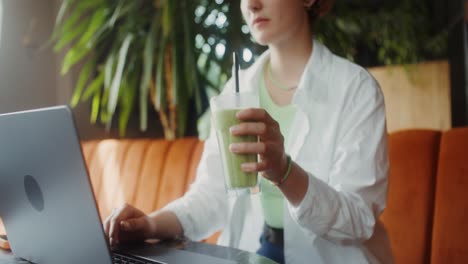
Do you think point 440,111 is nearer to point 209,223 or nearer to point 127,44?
point 127,44

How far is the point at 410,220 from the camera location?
1.48 metres

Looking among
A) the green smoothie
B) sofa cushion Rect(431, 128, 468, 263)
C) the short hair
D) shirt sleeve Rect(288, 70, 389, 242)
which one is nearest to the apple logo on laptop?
the green smoothie

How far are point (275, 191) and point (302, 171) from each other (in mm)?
313

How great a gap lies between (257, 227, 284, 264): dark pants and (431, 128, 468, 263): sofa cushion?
516 mm

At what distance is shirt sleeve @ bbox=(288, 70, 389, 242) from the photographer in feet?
2.99

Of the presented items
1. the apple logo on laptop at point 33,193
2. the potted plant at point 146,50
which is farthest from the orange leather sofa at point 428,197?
the apple logo on laptop at point 33,193

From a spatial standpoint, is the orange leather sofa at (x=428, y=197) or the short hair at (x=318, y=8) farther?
the orange leather sofa at (x=428, y=197)

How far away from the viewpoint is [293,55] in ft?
4.13

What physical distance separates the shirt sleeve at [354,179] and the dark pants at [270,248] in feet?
0.47

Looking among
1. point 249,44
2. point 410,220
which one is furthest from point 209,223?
point 249,44

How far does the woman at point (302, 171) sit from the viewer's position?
943mm

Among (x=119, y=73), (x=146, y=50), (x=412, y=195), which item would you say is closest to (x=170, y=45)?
(x=146, y=50)

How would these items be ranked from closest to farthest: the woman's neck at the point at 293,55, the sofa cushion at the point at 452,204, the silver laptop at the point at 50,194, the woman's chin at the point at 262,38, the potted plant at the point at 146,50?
the silver laptop at the point at 50,194
the woman's chin at the point at 262,38
the woman's neck at the point at 293,55
the sofa cushion at the point at 452,204
the potted plant at the point at 146,50

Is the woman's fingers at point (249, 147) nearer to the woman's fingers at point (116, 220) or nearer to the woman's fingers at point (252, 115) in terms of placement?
the woman's fingers at point (252, 115)
